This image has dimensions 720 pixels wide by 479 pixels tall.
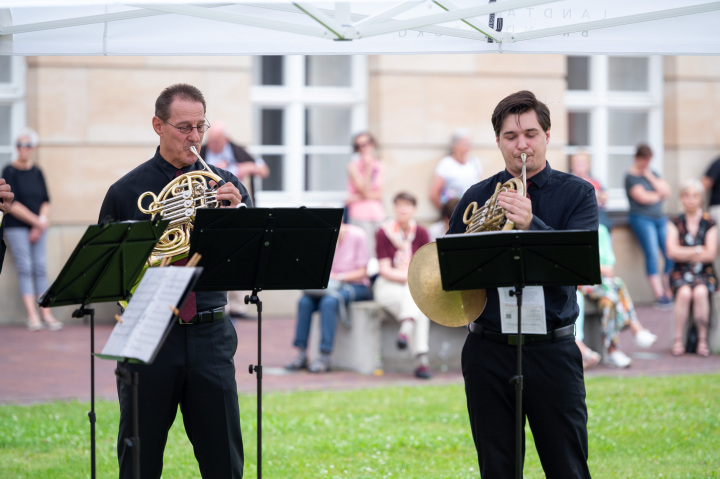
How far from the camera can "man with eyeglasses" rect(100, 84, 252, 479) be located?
4.73 metres

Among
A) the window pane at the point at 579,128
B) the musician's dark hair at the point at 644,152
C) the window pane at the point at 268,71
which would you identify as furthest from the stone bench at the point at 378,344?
the window pane at the point at 579,128

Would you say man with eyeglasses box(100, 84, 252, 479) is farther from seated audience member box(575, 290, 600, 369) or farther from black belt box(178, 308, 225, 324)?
seated audience member box(575, 290, 600, 369)

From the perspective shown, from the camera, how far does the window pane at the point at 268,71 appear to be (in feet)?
45.5

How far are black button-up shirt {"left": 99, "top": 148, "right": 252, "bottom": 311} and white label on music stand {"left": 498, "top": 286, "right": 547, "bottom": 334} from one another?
1.38 metres

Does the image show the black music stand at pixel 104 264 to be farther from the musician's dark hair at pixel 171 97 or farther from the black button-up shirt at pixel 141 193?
the musician's dark hair at pixel 171 97

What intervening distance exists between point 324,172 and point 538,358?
9.70 metres

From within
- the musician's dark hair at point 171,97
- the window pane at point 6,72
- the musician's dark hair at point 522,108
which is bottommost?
the musician's dark hair at point 522,108

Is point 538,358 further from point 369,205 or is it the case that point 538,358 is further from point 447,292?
point 369,205

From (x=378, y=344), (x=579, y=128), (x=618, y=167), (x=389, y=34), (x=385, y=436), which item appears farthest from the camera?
(x=618, y=167)

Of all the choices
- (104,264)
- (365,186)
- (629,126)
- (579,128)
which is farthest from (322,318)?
(629,126)

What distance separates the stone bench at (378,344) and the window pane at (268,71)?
472 cm

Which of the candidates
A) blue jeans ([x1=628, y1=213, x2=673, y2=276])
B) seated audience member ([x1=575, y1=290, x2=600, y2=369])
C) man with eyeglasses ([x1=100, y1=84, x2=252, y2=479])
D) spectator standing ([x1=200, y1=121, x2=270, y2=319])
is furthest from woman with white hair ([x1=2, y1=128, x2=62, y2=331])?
blue jeans ([x1=628, y1=213, x2=673, y2=276])

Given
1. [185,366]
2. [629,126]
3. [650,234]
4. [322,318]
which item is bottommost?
[322,318]

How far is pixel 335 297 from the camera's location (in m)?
10.2
